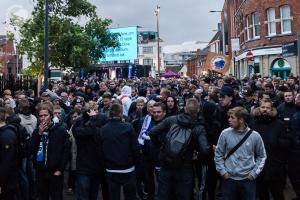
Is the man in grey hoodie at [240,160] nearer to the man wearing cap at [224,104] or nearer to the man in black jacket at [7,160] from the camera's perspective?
the man wearing cap at [224,104]

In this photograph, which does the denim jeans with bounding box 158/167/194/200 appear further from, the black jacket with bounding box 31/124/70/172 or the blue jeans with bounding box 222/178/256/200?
the black jacket with bounding box 31/124/70/172

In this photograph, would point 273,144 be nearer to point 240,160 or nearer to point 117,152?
point 240,160

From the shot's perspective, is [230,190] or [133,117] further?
[133,117]

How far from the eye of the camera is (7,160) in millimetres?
6598

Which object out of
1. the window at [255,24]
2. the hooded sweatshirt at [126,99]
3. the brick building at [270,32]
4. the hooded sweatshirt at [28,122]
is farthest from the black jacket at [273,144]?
the window at [255,24]

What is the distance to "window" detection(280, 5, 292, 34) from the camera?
1212 inches

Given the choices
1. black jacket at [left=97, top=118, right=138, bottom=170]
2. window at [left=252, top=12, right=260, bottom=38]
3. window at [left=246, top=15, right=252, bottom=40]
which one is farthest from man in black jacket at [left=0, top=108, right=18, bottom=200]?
window at [left=246, top=15, right=252, bottom=40]

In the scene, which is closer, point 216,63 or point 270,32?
point 216,63

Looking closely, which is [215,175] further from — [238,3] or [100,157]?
[238,3]

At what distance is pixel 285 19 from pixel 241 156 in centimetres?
2689

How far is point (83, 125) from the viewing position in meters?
7.22

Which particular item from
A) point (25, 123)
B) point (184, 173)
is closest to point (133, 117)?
point (25, 123)

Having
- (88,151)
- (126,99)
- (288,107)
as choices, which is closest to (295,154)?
(288,107)

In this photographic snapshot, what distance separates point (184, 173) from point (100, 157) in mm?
1438
